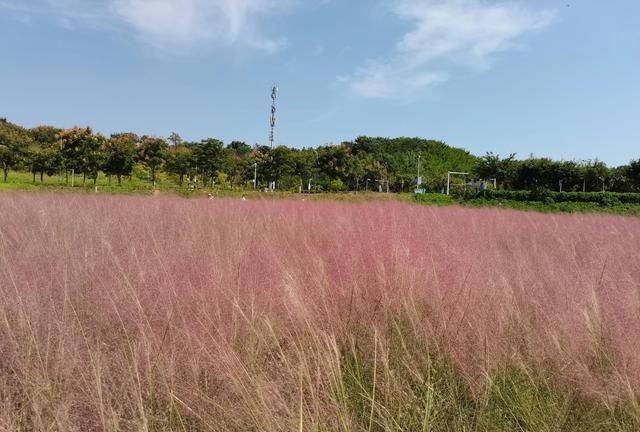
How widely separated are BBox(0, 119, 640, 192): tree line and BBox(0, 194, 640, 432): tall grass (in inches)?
989

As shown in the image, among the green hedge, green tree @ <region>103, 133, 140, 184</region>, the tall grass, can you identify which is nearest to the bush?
the green hedge

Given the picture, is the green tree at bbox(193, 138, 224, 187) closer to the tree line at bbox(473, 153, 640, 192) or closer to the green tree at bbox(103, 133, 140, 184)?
the green tree at bbox(103, 133, 140, 184)

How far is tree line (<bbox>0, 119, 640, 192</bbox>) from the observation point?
25156mm

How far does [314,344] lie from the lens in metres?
1.40

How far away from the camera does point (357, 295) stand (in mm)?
1799

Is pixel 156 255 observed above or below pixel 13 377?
above

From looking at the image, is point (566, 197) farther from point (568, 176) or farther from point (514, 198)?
point (568, 176)

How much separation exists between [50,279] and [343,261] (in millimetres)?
1308

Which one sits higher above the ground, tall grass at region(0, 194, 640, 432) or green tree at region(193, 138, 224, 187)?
green tree at region(193, 138, 224, 187)

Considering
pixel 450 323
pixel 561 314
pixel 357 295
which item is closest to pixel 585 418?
pixel 561 314

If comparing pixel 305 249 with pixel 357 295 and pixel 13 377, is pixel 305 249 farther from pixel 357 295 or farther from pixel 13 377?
pixel 13 377

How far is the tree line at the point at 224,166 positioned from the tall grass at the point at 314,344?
25128 millimetres

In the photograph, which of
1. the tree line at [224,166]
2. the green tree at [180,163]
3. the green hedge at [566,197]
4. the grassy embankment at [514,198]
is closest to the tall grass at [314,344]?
the grassy embankment at [514,198]

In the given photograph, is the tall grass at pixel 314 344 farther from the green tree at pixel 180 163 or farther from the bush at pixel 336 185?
the bush at pixel 336 185
